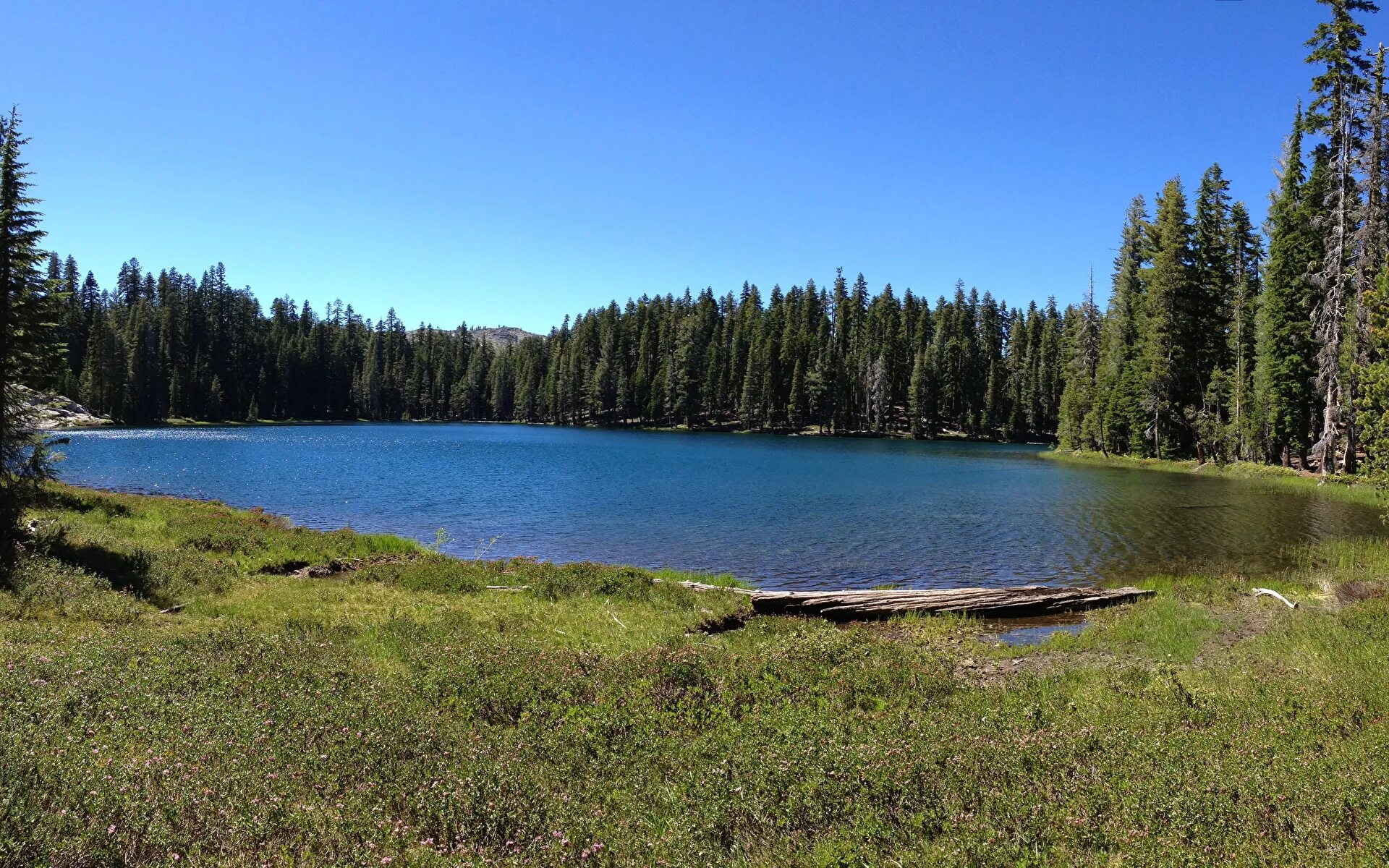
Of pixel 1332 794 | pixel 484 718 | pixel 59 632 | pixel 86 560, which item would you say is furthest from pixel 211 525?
pixel 1332 794

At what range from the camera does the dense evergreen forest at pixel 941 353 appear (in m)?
40.5

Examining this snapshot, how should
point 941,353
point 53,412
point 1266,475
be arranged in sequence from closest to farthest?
1. point 1266,475
2. point 53,412
3. point 941,353

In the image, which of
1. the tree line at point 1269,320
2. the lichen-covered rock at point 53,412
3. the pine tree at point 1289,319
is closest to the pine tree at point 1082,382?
the tree line at point 1269,320

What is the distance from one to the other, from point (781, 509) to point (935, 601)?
19.3m

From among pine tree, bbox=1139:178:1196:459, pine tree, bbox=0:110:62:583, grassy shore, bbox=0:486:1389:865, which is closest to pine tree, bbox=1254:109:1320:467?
pine tree, bbox=1139:178:1196:459

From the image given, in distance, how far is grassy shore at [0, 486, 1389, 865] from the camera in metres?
4.98

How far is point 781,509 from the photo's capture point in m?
35.7

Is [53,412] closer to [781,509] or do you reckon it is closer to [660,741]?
[781,509]

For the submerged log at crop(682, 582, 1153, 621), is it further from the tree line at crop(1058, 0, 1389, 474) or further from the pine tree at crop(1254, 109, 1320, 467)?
the pine tree at crop(1254, 109, 1320, 467)

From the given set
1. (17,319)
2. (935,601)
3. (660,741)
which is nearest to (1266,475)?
(935,601)

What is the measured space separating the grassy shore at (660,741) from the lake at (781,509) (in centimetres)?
1029

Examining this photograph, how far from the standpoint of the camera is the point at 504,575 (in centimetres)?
1858

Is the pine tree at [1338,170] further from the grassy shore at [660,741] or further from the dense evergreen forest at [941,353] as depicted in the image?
the grassy shore at [660,741]

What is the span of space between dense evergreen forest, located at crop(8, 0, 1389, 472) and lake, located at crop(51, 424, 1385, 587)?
709cm
